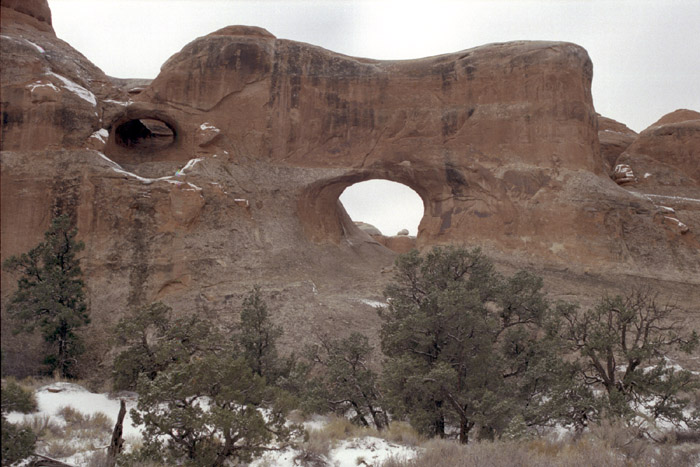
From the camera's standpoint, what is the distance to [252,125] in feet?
73.3

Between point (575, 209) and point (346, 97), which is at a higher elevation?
point (346, 97)

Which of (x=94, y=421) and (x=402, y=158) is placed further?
(x=402, y=158)

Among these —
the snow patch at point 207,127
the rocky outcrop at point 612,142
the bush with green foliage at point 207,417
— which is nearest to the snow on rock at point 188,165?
the snow patch at point 207,127

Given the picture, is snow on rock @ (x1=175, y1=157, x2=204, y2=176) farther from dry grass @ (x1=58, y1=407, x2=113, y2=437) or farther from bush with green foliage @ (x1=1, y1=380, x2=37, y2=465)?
bush with green foliage @ (x1=1, y1=380, x2=37, y2=465)

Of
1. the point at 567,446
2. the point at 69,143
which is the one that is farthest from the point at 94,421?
the point at 69,143

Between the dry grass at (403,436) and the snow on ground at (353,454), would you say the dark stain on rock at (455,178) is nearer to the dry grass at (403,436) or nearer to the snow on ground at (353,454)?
the dry grass at (403,436)

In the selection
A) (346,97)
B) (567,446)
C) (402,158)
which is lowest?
(567,446)

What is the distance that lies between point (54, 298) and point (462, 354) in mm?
11129

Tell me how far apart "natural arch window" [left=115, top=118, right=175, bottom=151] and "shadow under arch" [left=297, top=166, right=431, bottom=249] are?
6.24m

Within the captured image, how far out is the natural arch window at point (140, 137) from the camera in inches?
898

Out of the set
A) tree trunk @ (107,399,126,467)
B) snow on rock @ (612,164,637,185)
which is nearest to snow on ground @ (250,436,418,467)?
tree trunk @ (107,399,126,467)

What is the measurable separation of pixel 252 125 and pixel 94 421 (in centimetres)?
1431

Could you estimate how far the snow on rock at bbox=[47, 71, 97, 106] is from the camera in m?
20.1

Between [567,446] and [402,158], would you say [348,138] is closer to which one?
[402,158]
